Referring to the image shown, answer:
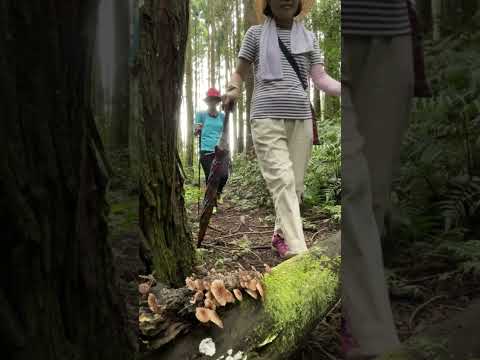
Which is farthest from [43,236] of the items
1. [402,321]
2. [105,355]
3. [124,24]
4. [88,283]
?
[402,321]

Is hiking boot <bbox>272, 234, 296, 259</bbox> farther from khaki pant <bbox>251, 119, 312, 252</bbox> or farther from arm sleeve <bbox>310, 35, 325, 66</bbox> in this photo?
arm sleeve <bbox>310, 35, 325, 66</bbox>

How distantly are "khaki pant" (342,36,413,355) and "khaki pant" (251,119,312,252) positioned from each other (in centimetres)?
186

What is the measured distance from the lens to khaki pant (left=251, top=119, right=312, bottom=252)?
259 centimetres

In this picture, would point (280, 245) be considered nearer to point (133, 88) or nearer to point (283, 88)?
point (283, 88)

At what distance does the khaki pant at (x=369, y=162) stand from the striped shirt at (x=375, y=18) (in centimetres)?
1

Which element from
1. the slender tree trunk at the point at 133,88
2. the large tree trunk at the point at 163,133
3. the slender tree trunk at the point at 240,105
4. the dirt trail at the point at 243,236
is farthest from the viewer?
the slender tree trunk at the point at 240,105

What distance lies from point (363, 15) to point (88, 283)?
870 mm

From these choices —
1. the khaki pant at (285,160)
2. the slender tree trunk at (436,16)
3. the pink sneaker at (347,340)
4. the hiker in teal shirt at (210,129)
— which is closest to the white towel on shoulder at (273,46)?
the khaki pant at (285,160)

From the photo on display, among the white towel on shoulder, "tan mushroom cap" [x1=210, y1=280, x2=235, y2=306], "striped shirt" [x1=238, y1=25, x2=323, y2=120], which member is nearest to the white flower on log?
"tan mushroom cap" [x1=210, y1=280, x2=235, y2=306]

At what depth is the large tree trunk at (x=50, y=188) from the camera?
0.89 metres

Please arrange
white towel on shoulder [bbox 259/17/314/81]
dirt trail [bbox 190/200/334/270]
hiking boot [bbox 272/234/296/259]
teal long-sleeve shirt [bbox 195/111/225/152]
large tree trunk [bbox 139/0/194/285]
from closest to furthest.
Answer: large tree trunk [bbox 139/0/194/285]
white towel on shoulder [bbox 259/17/314/81]
hiking boot [bbox 272/234/296/259]
dirt trail [bbox 190/200/334/270]
teal long-sleeve shirt [bbox 195/111/225/152]

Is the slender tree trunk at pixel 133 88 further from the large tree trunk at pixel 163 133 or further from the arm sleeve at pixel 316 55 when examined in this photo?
the arm sleeve at pixel 316 55

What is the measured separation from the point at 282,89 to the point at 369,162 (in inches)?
79.6

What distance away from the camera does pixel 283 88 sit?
2.62m
